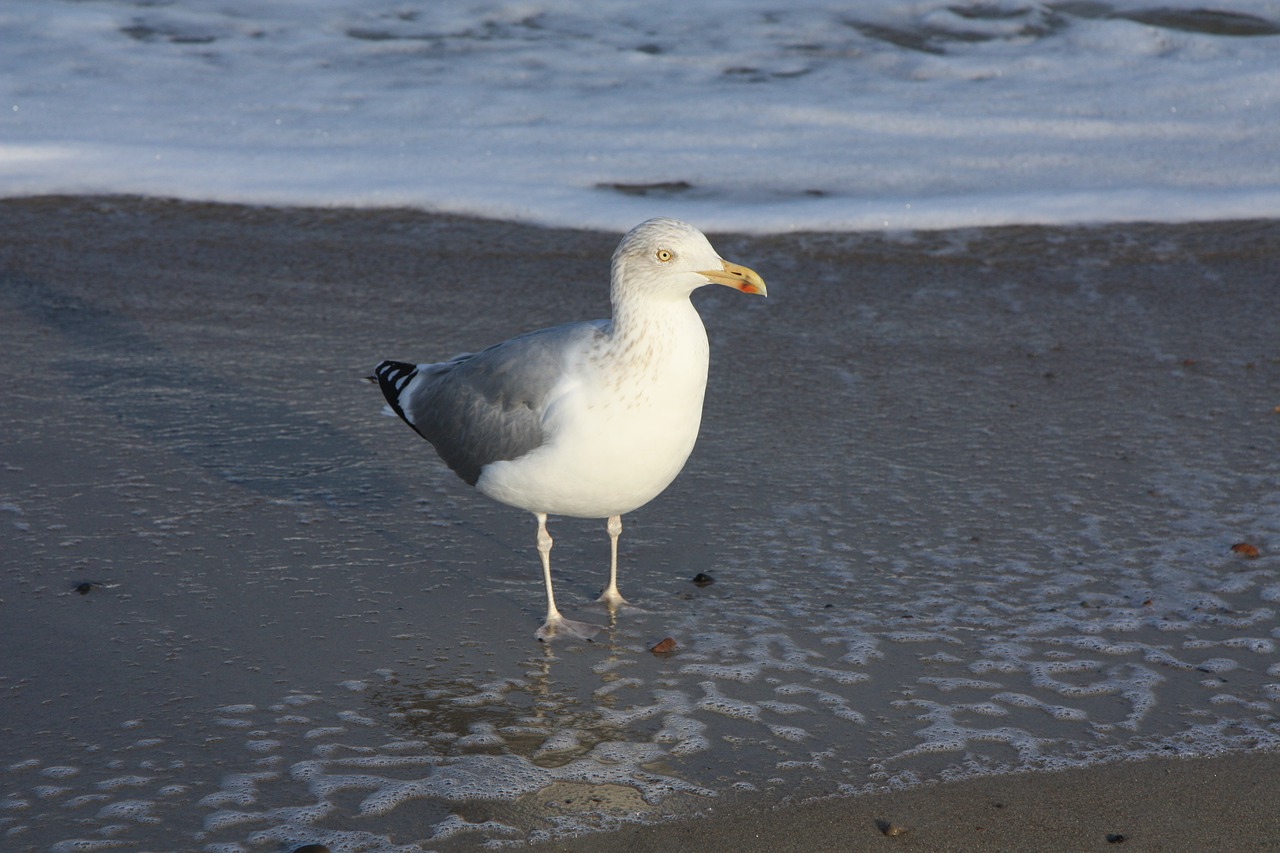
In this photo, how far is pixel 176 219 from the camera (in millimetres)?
7918

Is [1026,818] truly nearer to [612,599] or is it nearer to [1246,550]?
[612,599]

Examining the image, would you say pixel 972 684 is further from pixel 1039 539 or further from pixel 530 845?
pixel 530 845

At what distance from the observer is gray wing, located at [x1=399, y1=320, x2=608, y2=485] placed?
12.6 ft

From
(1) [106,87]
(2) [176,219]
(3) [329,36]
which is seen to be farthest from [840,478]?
(3) [329,36]

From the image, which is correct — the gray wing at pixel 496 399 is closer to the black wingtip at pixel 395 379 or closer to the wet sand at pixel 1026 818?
the black wingtip at pixel 395 379

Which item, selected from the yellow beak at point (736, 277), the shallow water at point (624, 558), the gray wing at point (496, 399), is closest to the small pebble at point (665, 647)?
the shallow water at point (624, 558)

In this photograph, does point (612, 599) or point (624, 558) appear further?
point (624, 558)

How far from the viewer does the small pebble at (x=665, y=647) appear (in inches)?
146

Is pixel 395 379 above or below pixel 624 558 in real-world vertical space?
above

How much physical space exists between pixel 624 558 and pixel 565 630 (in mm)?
533

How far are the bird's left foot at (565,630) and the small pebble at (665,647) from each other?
20cm

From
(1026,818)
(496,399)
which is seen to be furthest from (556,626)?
(1026,818)

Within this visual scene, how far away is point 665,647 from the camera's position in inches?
146

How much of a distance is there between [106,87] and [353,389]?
714cm
